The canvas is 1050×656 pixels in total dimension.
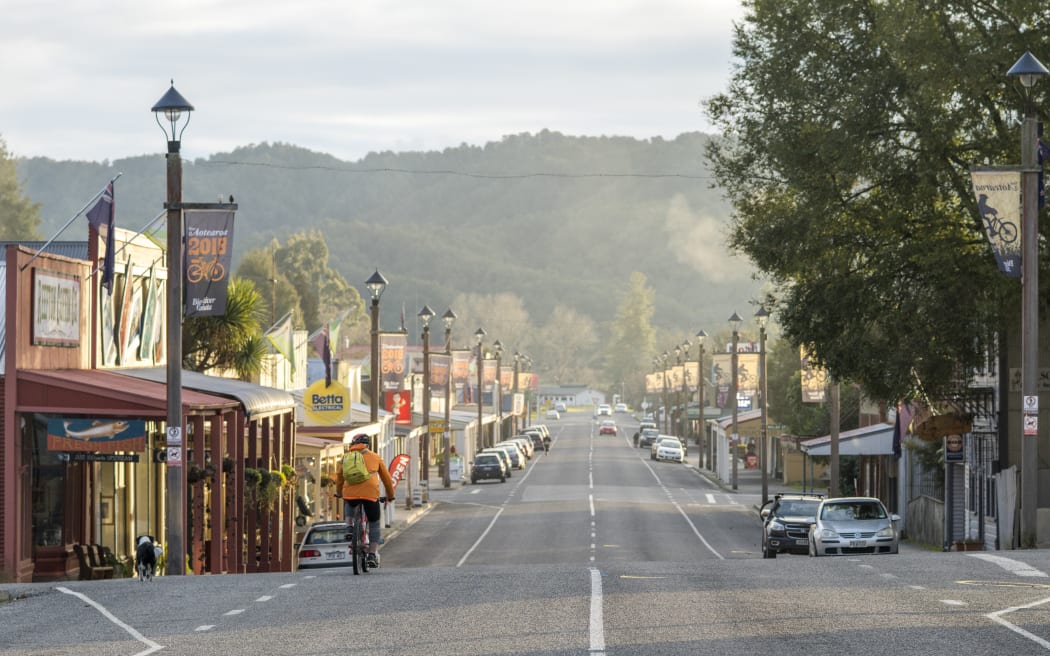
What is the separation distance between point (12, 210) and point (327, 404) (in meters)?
95.9

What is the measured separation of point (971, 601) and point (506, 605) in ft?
15.5

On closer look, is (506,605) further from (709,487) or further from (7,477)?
(709,487)

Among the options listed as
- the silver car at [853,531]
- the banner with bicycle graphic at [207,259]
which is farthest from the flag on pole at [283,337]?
the silver car at [853,531]

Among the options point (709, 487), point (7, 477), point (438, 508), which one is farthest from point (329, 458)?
point (709, 487)

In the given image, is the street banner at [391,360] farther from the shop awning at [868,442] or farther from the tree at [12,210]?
the tree at [12,210]

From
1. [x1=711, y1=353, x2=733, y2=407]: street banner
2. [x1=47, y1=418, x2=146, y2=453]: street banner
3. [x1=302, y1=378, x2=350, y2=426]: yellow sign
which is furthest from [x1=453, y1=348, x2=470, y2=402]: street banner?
[x1=47, y1=418, x2=146, y2=453]: street banner

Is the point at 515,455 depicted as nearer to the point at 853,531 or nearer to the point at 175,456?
the point at 853,531

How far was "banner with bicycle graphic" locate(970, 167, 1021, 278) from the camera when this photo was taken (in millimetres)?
25938

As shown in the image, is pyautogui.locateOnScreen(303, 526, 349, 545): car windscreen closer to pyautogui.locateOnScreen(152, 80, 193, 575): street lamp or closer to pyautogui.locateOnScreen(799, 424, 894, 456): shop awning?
pyautogui.locateOnScreen(152, 80, 193, 575): street lamp

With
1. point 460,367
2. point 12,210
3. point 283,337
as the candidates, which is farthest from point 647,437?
point 283,337

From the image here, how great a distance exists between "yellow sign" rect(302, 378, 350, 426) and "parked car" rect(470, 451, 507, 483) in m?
40.2

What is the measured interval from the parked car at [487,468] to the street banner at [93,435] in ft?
196

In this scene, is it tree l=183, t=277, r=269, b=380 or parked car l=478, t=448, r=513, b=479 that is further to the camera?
parked car l=478, t=448, r=513, b=479

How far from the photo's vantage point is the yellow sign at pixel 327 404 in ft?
149
